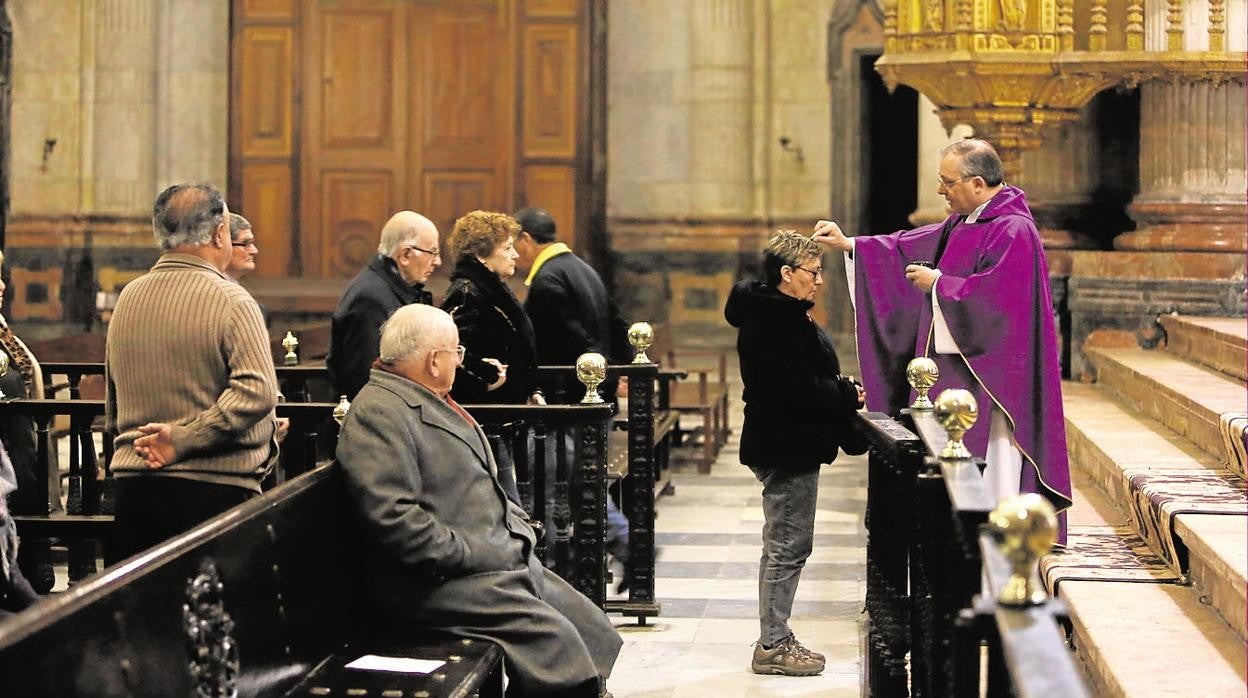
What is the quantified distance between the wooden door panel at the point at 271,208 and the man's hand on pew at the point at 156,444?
41.4 ft

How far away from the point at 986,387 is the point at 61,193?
12.9 metres

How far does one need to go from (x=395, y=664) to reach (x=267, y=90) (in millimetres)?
13392

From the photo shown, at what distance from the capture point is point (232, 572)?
4.00 metres

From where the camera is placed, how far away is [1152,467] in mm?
6516

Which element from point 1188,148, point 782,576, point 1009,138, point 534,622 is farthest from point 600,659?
point 1188,148

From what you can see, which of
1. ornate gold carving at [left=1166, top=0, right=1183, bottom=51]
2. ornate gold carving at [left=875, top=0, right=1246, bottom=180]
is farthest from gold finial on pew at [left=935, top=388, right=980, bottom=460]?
ornate gold carving at [left=1166, top=0, right=1183, bottom=51]

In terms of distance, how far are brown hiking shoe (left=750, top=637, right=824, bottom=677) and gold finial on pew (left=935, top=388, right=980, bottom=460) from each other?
2299 mm

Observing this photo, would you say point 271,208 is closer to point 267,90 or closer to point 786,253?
point 267,90

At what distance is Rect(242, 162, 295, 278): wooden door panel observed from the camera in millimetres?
17516

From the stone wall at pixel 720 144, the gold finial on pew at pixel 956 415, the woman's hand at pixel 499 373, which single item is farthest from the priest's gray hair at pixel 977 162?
the stone wall at pixel 720 144

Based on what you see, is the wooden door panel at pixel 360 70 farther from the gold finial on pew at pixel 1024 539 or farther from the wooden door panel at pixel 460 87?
the gold finial on pew at pixel 1024 539

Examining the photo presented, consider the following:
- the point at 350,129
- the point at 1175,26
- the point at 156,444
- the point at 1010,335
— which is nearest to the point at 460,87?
the point at 350,129

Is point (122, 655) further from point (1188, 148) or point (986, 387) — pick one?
point (1188, 148)

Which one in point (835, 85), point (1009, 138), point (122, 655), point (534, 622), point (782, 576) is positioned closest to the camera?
point (122, 655)
